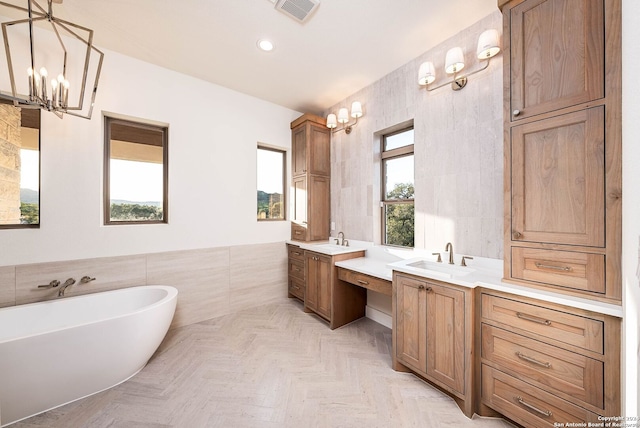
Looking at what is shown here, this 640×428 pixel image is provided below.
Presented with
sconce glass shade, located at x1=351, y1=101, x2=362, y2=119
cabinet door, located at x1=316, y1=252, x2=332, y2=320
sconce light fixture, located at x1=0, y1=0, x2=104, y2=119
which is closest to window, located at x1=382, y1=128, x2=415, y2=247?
sconce glass shade, located at x1=351, y1=101, x2=362, y2=119

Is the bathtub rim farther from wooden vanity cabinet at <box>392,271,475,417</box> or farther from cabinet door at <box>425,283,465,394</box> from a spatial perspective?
cabinet door at <box>425,283,465,394</box>

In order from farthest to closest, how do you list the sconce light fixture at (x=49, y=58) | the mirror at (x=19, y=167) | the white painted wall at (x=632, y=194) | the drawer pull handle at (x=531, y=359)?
the mirror at (x=19, y=167) → the sconce light fixture at (x=49, y=58) → the drawer pull handle at (x=531, y=359) → the white painted wall at (x=632, y=194)

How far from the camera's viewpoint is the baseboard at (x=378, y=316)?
2818mm

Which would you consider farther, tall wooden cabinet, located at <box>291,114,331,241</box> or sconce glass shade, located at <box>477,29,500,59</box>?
tall wooden cabinet, located at <box>291,114,331,241</box>

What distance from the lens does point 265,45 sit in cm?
229

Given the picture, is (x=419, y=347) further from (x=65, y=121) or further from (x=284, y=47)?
(x=65, y=121)

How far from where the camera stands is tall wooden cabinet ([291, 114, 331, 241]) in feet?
11.2

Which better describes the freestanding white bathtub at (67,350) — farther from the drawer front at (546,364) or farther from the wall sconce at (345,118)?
the wall sconce at (345,118)

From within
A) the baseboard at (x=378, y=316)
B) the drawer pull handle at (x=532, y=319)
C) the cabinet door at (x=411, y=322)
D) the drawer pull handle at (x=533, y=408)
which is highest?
the drawer pull handle at (x=532, y=319)

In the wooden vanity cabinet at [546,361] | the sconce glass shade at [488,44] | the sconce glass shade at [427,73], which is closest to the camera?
the wooden vanity cabinet at [546,361]

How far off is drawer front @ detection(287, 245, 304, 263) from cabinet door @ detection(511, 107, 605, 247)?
242 cm

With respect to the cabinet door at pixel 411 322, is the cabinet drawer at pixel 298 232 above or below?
above

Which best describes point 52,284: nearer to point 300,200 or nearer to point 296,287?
point 296,287

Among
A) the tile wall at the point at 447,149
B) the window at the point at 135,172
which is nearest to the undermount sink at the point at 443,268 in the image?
the tile wall at the point at 447,149
